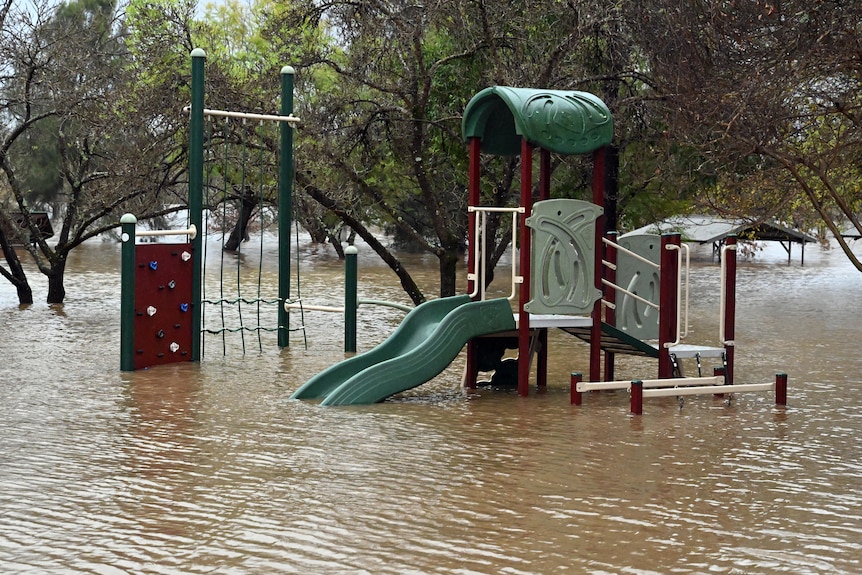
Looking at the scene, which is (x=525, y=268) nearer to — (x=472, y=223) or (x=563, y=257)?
(x=563, y=257)

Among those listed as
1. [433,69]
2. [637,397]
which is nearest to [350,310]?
[433,69]

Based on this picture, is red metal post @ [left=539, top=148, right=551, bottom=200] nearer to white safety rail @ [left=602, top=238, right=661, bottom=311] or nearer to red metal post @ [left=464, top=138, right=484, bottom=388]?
red metal post @ [left=464, top=138, right=484, bottom=388]

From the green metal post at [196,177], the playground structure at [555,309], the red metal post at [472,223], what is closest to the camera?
the playground structure at [555,309]

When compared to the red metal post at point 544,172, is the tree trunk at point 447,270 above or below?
below

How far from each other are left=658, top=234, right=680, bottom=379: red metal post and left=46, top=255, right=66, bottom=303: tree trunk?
43.8 feet

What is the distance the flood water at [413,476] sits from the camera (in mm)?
5703

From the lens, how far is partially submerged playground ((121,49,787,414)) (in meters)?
10.3

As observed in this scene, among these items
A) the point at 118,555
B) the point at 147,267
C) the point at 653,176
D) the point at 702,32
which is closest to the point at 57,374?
the point at 147,267

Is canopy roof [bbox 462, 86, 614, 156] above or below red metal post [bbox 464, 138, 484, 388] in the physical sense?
above

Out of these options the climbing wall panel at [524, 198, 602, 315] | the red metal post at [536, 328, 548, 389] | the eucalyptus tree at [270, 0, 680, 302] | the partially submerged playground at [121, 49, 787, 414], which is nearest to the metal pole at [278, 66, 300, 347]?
the partially submerged playground at [121, 49, 787, 414]

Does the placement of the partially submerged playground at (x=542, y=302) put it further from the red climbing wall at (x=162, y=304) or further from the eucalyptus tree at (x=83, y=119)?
the eucalyptus tree at (x=83, y=119)

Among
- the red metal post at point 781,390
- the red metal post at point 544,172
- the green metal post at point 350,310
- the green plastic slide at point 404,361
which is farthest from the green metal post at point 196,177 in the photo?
the red metal post at point 781,390

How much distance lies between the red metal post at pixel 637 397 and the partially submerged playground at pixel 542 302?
0.05 ft

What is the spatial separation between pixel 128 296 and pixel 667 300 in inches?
217
